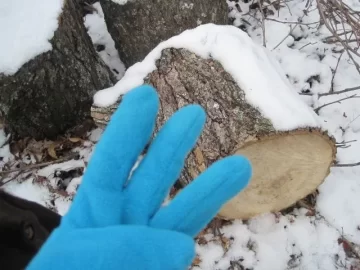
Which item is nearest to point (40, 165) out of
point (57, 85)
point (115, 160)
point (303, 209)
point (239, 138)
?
point (57, 85)

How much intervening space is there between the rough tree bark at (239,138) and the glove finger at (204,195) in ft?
2.31

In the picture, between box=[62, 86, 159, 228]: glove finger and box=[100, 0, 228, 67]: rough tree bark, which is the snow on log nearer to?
box=[100, 0, 228, 67]: rough tree bark

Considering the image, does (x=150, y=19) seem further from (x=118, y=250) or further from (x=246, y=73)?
(x=118, y=250)

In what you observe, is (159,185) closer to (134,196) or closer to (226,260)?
(134,196)

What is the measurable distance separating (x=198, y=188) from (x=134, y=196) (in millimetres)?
118

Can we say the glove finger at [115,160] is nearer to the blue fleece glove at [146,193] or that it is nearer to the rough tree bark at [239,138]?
the blue fleece glove at [146,193]

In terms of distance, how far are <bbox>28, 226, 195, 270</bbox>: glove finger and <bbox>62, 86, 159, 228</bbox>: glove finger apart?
0.04m

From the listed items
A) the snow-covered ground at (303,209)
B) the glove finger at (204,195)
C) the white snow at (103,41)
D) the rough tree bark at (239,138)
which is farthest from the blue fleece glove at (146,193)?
the white snow at (103,41)

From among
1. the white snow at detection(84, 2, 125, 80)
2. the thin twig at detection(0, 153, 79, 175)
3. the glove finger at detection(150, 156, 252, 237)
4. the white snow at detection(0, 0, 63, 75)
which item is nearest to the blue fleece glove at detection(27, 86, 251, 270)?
the glove finger at detection(150, 156, 252, 237)

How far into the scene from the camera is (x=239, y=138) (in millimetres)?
1513

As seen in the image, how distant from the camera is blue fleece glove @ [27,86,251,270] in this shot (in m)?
0.77

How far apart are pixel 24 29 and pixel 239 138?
3.15 feet

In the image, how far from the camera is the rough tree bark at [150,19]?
6.73ft

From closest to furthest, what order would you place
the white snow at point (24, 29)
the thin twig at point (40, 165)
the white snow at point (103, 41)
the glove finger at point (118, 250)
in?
1. the glove finger at point (118, 250)
2. the white snow at point (24, 29)
3. the thin twig at point (40, 165)
4. the white snow at point (103, 41)
